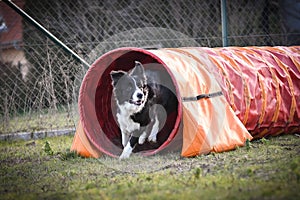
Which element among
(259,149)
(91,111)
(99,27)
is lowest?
(259,149)

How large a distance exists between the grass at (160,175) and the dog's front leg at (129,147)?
0.39ft

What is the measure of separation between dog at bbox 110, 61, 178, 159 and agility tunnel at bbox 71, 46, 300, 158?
12 centimetres

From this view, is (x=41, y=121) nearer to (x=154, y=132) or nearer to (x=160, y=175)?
Answer: (x=154, y=132)

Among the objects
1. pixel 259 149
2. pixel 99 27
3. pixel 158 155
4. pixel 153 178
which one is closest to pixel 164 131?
pixel 158 155

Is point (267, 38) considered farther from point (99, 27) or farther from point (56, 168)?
point (56, 168)

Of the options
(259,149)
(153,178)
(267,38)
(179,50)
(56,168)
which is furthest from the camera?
(267,38)

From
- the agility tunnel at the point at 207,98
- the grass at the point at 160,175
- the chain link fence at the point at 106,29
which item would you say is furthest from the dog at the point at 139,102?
the chain link fence at the point at 106,29

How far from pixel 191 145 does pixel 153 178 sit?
2.89 feet

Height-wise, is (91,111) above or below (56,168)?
above

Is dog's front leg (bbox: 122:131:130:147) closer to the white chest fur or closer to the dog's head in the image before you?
the white chest fur

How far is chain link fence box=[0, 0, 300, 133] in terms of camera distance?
711cm

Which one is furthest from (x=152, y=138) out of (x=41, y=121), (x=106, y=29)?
(x=106, y=29)

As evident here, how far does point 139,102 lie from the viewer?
4836 mm

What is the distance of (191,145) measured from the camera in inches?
170
